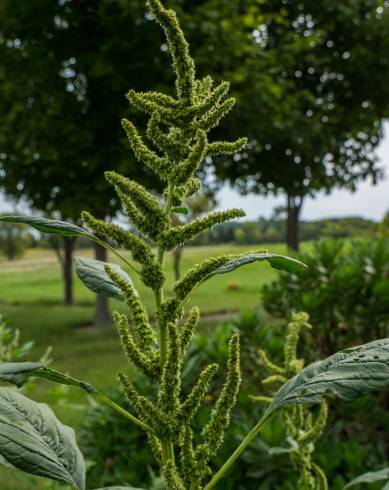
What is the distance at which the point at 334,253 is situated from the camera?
4.93 meters

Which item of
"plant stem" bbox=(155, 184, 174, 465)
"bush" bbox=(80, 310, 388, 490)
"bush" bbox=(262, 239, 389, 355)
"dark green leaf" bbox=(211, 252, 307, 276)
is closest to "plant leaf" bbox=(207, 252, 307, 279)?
"dark green leaf" bbox=(211, 252, 307, 276)

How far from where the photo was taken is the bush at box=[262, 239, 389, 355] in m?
4.55

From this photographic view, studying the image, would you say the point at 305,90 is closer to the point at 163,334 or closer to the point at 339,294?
the point at 339,294

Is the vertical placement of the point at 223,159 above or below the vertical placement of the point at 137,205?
above

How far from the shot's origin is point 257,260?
120 cm

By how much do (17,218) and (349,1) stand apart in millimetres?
16581

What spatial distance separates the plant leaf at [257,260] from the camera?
1173 mm

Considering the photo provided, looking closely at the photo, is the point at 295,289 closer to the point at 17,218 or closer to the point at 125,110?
the point at 17,218

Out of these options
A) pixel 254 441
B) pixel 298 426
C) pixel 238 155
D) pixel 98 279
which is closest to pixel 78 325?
pixel 238 155

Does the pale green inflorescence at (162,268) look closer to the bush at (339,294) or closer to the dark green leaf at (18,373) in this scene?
the dark green leaf at (18,373)

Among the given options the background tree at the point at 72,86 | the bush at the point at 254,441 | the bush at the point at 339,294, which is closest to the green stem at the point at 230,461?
the bush at the point at 254,441

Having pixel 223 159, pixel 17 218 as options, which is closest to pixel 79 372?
pixel 223 159

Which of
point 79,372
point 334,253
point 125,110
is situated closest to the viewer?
point 334,253

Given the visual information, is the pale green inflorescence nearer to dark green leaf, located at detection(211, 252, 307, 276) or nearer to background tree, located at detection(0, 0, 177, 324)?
dark green leaf, located at detection(211, 252, 307, 276)
